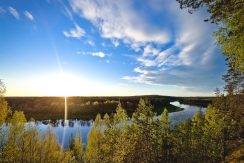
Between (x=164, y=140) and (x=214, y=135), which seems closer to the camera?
(x=214, y=135)

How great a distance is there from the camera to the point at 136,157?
41750 millimetres

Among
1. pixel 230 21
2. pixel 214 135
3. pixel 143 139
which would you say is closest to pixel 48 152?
pixel 143 139

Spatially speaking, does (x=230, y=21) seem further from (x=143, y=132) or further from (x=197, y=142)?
(x=197, y=142)

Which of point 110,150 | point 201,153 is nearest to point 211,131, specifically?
point 201,153

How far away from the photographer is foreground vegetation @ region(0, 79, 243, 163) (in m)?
38.7

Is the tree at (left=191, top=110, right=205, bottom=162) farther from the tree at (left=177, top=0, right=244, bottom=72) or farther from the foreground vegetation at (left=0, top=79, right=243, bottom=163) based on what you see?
the tree at (left=177, top=0, right=244, bottom=72)

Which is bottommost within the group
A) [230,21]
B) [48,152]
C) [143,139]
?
[48,152]

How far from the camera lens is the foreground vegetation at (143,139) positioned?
38656 millimetres

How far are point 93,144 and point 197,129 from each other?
2672 centimetres

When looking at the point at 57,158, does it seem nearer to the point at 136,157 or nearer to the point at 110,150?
the point at 110,150

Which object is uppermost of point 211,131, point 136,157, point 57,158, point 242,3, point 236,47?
point 242,3

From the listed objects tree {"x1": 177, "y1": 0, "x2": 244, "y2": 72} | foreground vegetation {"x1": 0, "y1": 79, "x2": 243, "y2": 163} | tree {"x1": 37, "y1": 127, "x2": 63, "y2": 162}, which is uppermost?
tree {"x1": 177, "y1": 0, "x2": 244, "y2": 72}

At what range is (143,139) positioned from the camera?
4397 cm

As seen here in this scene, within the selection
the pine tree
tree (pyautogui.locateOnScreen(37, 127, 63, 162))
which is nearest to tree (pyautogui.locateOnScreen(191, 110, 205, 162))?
the pine tree
